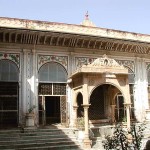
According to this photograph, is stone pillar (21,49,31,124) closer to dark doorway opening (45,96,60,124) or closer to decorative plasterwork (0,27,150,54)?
decorative plasterwork (0,27,150,54)

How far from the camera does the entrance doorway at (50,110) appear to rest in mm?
13500

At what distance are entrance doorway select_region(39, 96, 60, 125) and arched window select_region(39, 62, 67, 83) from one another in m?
1.02

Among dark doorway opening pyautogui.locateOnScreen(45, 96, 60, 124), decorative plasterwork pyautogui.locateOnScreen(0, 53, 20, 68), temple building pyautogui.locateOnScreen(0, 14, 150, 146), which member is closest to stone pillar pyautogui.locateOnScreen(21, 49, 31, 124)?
temple building pyautogui.locateOnScreen(0, 14, 150, 146)

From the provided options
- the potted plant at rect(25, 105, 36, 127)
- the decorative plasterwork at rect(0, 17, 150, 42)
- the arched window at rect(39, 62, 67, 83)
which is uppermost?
the decorative plasterwork at rect(0, 17, 150, 42)

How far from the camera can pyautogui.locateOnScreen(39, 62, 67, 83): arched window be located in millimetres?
13844

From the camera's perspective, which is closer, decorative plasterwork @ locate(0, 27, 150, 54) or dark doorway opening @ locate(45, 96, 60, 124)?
decorative plasterwork @ locate(0, 27, 150, 54)

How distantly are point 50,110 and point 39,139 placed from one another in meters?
7.43

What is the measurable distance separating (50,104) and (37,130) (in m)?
6.59

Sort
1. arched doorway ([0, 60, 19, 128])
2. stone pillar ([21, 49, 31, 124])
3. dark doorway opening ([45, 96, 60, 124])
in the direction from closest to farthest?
arched doorway ([0, 60, 19, 128])
stone pillar ([21, 49, 31, 124])
dark doorway opening ([45, 96, 60, 124])

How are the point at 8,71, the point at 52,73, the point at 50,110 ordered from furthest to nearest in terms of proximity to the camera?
the point at 50,110 < the point at 52,73 < the point at 8,71

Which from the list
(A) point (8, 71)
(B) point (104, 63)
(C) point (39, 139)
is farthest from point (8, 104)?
(B) point (104, 63)

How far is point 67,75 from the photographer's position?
14289 mm

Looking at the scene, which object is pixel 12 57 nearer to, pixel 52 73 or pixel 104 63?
pixel 52 73

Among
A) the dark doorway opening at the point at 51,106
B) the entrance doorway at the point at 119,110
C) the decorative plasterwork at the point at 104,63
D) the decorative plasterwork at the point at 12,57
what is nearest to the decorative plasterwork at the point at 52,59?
the decorative plasterwork at the point at 12,57
